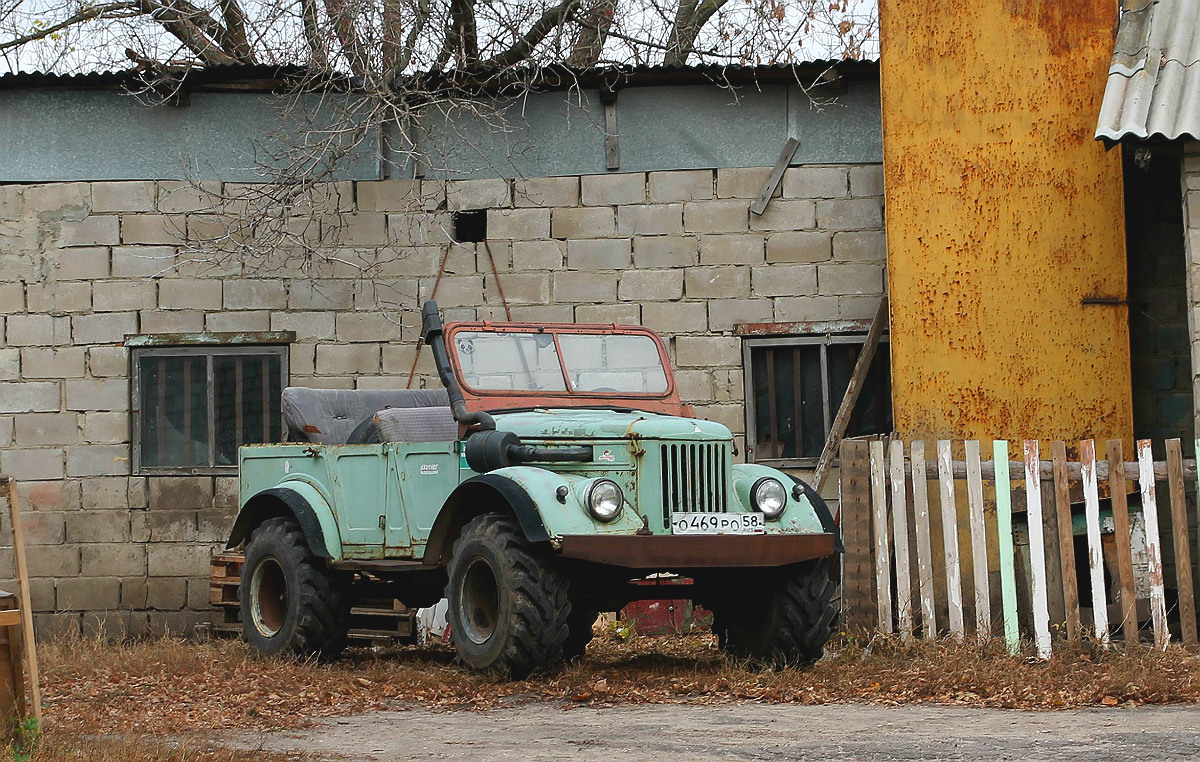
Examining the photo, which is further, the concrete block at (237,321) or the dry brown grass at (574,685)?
the concrete block at (237,321)

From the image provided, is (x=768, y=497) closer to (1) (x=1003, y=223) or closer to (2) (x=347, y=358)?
(1) (x=1003, y=223)

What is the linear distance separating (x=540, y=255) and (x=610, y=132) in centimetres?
106

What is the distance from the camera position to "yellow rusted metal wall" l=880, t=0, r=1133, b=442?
9.56 metres

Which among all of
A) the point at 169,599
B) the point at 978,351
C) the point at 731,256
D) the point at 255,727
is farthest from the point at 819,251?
the point at 255,727

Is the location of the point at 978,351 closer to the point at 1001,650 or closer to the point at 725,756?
the point at 1001,650

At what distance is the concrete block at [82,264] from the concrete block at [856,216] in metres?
5.34

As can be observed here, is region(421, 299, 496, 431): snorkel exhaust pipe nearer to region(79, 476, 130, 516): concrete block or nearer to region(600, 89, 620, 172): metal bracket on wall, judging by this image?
region(600, 89, 620, 172): metal bracket on wall

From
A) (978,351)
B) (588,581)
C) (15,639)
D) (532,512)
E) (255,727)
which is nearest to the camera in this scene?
(15,639)

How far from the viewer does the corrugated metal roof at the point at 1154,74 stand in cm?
864

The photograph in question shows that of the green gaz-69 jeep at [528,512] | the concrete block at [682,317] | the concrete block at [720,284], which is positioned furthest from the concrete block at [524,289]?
the green gaz-69 jeep at [528,512]

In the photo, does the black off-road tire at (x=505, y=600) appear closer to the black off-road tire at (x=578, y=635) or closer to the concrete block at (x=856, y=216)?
the black off-road tire at (x=578, y=635)

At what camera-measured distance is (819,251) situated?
10.9 m

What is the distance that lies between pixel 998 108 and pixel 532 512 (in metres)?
4.86

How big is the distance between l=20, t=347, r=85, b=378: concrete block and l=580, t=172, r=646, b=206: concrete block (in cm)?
395
